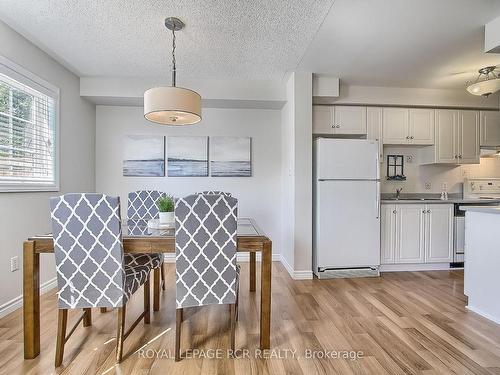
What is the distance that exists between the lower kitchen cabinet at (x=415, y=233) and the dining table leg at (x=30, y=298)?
3495 millimetres

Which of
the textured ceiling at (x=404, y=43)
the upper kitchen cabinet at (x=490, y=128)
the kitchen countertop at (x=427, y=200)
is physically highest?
the textured ceiling at (x=404, y=43)

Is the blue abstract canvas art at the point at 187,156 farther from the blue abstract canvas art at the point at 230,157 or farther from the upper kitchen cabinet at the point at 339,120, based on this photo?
the upper kitchen cabinet at the point at 339,120

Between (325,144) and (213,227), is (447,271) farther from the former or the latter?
(213,227)

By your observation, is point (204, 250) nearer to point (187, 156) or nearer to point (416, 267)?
point (187, 156)

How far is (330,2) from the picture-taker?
6.55ft

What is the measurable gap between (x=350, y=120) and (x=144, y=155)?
2.87m

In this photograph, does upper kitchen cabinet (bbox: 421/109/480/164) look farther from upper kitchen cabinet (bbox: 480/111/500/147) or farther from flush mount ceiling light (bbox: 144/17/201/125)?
flush mount ceiling light (bbox: 144/17/201/125)

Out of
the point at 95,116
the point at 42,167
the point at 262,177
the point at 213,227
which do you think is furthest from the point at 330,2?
the point at 95,116

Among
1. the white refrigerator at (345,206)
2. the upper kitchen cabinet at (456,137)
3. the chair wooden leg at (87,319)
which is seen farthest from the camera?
the upper kitchen cabinet at (456,137)

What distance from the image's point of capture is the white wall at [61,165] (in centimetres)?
229

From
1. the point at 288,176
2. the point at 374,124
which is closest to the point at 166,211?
the point at 288,176

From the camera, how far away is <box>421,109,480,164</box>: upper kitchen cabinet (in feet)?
12.1

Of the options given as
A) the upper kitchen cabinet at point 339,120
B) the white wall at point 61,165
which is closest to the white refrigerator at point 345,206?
the upper kitchen cabinet at point 339,120

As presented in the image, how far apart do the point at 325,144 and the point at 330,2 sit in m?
1.50
